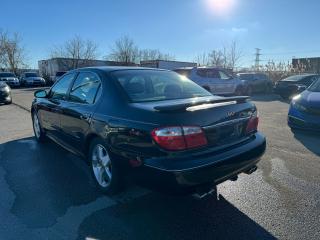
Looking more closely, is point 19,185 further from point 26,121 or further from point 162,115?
point 26,121

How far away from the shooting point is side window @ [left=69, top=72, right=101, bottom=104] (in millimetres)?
3810

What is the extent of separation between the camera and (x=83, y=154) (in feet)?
13.2

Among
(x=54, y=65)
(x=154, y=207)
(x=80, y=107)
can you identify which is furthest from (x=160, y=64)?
(x=154, y=207)

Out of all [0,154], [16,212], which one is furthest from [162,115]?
[0,154]

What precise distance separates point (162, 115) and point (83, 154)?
172cm

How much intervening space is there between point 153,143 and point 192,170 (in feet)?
1.43

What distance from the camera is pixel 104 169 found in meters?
3.63

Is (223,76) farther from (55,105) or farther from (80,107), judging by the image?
(80,107)

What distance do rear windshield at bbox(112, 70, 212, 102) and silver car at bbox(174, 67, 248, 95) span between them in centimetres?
856

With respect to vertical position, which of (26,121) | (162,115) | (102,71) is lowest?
(26,121)

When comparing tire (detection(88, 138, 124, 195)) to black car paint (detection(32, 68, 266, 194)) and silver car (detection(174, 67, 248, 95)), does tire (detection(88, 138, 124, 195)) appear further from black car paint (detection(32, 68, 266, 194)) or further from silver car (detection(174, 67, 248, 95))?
silver car (detection(174, 67, 248, 95))

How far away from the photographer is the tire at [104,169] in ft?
11.0

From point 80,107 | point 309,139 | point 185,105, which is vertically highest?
point 185,105

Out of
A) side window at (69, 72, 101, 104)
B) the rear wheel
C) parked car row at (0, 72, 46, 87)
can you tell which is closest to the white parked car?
parked car row at (0, 72, 46, 87)
